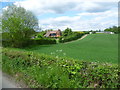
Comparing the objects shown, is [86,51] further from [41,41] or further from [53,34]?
[53,34]

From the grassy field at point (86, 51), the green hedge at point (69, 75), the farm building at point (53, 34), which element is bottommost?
the grassy field at point (86, 51)

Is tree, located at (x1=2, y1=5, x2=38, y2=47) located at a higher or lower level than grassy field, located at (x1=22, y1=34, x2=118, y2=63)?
higher

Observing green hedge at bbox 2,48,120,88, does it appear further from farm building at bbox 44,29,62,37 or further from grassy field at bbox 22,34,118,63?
farm building at bbox 44,29,62,37

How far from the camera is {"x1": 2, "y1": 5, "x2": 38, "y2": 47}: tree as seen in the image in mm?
20391

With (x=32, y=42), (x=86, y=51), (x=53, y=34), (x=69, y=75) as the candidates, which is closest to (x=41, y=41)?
(x=32, y=42)

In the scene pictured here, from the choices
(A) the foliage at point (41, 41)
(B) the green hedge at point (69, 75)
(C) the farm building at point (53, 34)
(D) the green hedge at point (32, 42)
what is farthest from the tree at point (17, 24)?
(B) the green hedge at point (69, 75)

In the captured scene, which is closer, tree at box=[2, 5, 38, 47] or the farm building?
tree at box=[2, 5, 38, 47]

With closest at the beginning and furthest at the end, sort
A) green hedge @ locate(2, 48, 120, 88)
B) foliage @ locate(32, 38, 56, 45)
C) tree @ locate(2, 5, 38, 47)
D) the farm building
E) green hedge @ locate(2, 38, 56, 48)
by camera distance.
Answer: green hedge @ locate(2, 48, 120, 88) → tree @ locate(2, 5, 38, 47) → green hedge @ locate(2, 38, 56, 48) → foliage @ locate(32, 38, 56, 45) → the farm building

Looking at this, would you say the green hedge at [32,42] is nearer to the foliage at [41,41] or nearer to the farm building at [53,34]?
the foliage at [41,41]

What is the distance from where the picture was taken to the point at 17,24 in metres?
20.4

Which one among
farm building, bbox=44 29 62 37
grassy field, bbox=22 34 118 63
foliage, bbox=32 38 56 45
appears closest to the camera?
grassy field, bbox=22 34 118 63

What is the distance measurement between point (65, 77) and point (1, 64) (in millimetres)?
3749

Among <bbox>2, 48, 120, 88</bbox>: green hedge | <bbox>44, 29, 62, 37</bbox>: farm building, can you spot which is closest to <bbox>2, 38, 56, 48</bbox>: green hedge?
<bbox>44, 29, 62, 37</bbox>: farm building

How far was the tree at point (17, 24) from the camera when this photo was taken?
66.9ft
